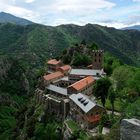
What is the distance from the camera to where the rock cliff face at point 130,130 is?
26706 mm

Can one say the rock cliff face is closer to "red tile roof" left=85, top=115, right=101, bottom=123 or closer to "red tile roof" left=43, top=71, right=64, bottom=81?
"red tile roof" left=85, top=115, right=101, bottom=123

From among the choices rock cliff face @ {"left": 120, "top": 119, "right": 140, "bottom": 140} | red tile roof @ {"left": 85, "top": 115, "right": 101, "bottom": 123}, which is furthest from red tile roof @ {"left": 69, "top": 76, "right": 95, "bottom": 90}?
rock cliff face @ {"left": 120, "top": 119, "right": 140, "bottom": 140}

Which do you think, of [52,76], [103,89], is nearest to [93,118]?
[103,89]

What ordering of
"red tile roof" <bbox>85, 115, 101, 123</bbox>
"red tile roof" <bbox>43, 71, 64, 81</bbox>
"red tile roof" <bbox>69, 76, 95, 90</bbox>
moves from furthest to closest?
"red tile roof" <bbox>43, 71, 64, 81</bbox>
"red tile roof" <bbox>69, 76, 95, 90</bbox>
"red tile roof" <bbox>85, 115, 101, 123</bbox>

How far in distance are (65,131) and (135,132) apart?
55.0 m

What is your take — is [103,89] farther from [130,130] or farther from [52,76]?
[130,130]

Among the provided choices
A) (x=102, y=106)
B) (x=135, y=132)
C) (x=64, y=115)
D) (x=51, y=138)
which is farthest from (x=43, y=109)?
(x=135, y=132)

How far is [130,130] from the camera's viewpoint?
2708 centimetres

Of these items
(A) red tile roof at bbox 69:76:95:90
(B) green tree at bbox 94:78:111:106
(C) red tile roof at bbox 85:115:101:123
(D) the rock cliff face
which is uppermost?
(D) the rock cliff face

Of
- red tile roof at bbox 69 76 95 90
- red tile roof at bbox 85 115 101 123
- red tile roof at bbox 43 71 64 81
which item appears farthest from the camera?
red tile roof at bbox 43 71 64 81

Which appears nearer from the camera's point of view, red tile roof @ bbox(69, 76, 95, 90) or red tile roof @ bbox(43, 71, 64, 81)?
red tile roof @ bbox(69, 76, 95, 90)

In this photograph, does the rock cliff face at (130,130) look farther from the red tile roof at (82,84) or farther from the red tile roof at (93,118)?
the red tile roof at (82,84)

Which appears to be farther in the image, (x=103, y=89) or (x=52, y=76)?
(x=52, y=76)

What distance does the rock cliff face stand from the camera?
87.6 ft
